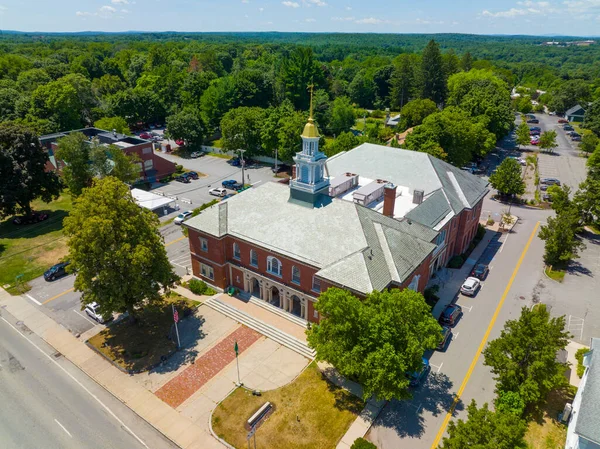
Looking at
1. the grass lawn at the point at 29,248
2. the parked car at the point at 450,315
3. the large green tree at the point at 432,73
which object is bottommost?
the grass lawn at the point at 29,248

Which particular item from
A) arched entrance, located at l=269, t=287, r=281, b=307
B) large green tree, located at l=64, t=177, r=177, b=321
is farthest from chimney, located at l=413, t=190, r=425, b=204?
large green tree, located at l=64, t=177, r=177, b=321

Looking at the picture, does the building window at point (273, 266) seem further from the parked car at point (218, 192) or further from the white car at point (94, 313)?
the parked car at point (218, 192)

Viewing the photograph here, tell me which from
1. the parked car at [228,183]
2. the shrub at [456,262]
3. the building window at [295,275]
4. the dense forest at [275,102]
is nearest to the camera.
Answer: the building window at [295,275]

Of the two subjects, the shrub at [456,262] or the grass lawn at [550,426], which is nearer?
the grass lawn at [550,426]

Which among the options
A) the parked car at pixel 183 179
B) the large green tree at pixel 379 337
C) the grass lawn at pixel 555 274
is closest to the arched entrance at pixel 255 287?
the large green tree at pixel 379 337

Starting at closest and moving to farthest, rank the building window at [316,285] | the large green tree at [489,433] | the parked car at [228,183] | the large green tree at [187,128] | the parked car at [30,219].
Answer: the large green tree at [489,433] < the building window at [316,285] < the parked car at [30,219] < the parked car at [228,183] < the large green tree at [187,128]

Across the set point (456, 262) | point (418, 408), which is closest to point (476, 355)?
point (418, 408)
